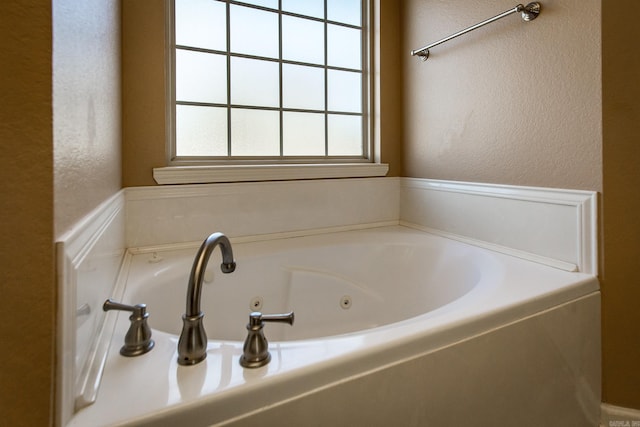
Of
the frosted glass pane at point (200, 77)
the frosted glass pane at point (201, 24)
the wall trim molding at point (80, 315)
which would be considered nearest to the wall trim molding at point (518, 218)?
the frosted glass pane at point (200, 77)

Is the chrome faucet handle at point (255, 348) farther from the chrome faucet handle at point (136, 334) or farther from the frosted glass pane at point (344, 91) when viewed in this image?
the frosted glass pane at point (344, 91)

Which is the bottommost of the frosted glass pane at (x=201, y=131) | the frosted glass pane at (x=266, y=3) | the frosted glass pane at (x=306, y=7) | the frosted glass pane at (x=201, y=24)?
the frosted glass pane at (x=201, y=131)

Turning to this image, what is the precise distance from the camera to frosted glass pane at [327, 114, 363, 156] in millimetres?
2092

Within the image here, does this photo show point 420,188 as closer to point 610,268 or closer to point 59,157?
point 610,268

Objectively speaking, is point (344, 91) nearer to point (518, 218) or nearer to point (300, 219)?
point (300, 219)

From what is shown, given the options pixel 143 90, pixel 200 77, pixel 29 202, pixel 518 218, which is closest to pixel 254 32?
pixel 200 77

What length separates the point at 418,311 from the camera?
159 cm

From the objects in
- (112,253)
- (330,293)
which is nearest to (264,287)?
(330,293)

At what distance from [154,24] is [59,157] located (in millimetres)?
1318

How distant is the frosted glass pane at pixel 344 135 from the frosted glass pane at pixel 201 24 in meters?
0.72

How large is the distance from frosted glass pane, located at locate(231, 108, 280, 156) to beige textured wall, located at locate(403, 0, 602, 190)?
777 millimetres

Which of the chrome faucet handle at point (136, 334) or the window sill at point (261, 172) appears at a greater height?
the window sill at point (261, 172)

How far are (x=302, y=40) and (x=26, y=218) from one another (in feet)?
Result: 6.01

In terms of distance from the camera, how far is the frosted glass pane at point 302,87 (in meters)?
1.95
